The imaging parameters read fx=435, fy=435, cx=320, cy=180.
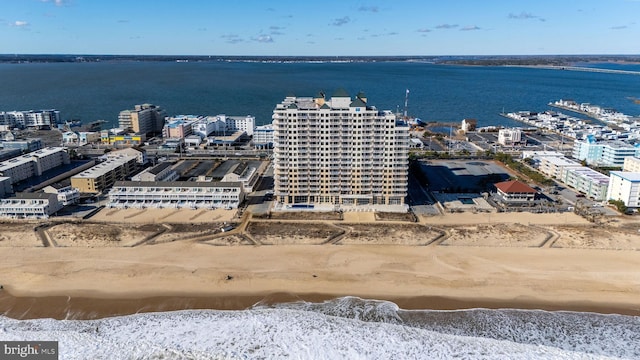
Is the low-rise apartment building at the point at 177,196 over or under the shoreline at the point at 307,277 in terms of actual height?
over

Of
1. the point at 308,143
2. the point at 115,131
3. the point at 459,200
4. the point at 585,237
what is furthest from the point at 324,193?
the point at 115,131

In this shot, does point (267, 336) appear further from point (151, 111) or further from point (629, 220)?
point (151, 111)

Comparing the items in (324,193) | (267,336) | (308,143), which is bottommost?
(267,336)

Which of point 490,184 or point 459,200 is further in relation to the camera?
point 490,184

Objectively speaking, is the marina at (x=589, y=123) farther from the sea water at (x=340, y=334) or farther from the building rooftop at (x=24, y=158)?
the building rooftop at (x=24, y=158)

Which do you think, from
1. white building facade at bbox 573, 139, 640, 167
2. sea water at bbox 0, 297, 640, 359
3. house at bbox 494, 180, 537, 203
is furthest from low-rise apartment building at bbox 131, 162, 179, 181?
white building facade at bbox 573, 139, 640, 167

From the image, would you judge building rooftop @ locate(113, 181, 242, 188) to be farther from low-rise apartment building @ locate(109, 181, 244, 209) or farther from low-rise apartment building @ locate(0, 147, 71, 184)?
low-rise apartment building @ locate(0, 147, 71, 184)

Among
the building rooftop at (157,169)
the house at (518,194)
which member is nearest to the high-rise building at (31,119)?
the building rooftop at (157,169)
